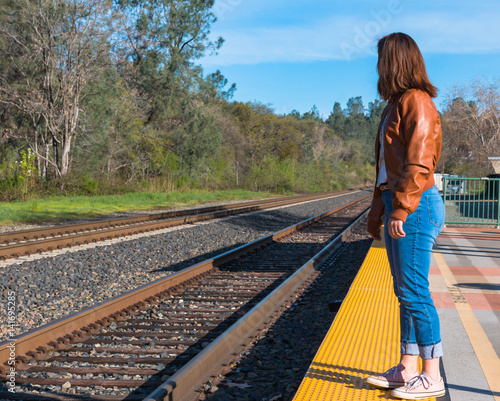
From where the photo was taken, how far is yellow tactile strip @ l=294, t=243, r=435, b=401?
299cm

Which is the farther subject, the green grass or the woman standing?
the green grass

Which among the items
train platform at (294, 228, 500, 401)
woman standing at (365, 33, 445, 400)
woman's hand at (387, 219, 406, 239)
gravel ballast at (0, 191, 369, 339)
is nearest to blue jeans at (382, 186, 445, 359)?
woman standing at (365, 33, 445, 400)

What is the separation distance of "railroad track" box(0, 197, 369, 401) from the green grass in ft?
30.2

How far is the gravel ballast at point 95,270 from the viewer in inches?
226

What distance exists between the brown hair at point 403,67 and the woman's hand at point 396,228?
2.40 feet

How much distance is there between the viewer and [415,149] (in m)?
2.60

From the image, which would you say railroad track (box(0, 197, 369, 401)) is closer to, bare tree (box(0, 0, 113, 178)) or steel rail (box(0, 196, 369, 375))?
steel rail (box(0, 196, 369, 375))

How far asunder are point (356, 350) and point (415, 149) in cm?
175

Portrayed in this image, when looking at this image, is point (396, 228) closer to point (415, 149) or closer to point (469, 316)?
point (415, 149)

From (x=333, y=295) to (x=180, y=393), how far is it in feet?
11.8

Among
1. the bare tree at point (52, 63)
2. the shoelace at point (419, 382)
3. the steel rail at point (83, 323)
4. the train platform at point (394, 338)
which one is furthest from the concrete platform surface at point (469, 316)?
the bare tree at point (52, 63)

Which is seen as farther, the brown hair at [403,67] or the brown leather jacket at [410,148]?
the brown hair at [403,67]

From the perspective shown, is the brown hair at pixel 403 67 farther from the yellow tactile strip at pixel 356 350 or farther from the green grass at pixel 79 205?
the green grass at pixel 79 205

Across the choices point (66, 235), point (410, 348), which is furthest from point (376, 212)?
point (66, 235)
